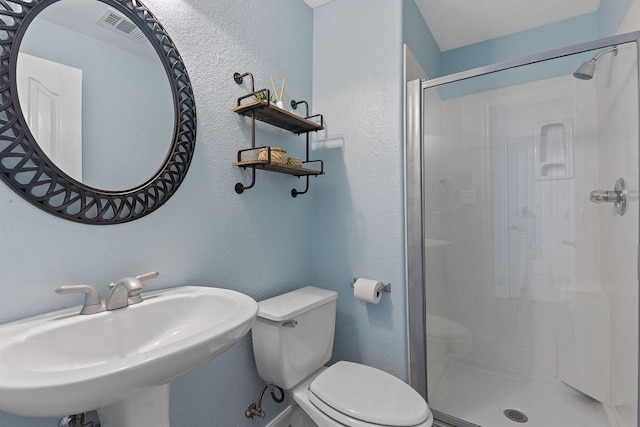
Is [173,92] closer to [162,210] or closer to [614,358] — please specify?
[162,210]

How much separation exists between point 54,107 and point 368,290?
1.39 m

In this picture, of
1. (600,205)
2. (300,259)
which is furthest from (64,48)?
(600,205)

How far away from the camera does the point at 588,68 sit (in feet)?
4.44

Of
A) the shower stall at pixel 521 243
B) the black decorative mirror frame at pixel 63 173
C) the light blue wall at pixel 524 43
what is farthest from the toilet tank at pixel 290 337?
the light blue wall at pixel 524 43

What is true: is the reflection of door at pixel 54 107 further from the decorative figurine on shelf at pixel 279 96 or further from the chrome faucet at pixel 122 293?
the decorative figurine on shelf at pixel 279 96

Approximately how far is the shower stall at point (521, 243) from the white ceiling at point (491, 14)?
2.42 ft

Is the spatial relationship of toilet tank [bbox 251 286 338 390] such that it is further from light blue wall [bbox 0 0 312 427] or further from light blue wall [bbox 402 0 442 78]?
light blue wall [bbox 402 0 442 78]

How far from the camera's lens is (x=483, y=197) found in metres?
1.67

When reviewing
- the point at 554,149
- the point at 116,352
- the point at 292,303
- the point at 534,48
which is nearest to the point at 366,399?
the point at 292,303

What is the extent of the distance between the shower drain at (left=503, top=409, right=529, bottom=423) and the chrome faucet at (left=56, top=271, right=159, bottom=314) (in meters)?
1.83

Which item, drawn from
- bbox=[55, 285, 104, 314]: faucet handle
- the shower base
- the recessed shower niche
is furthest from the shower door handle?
bbox=[55, 285, 104, 314]: faucet handle

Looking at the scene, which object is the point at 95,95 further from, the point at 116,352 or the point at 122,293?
the point at 116,352

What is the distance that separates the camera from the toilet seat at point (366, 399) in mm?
1067

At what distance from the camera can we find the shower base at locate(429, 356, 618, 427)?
1542 millimetres
